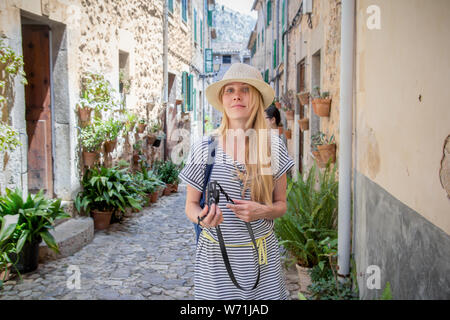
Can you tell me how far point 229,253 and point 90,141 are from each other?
13.0ft

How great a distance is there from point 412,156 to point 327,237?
6.02 ft

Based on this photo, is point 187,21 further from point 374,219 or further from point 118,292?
point 374,219

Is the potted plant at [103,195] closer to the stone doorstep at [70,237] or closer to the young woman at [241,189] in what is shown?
the stone doorstep at [70,237]

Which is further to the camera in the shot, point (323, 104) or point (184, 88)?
point (184, 88)

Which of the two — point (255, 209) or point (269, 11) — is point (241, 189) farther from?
point (269, 11)

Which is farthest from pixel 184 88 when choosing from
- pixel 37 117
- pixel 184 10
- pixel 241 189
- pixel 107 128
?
pixel 241 189

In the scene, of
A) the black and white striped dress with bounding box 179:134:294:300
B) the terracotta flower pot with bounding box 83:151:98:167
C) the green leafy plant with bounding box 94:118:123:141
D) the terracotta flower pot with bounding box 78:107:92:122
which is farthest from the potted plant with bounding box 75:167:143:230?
the black and white striped dress with bounding box 179:134:294:300

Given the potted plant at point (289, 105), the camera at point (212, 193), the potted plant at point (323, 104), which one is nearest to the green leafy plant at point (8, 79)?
the camera at point (212, 193)

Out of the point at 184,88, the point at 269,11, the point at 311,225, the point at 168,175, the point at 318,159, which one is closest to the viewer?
the point at 311,225

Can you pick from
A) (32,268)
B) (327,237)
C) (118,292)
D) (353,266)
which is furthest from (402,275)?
(32,268)

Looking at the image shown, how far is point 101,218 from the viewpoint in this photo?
5383mm

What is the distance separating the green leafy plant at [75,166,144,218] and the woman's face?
3755mm

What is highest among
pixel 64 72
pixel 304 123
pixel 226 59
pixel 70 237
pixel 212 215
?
pixel 226 59
